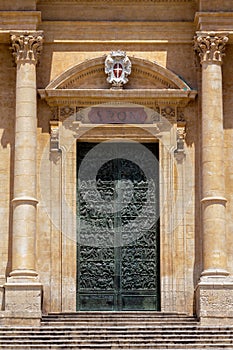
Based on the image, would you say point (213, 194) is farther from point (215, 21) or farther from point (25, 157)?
point (25, 157)

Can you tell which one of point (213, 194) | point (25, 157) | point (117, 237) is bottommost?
point (117, 237)

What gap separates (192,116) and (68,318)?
5.68 metres

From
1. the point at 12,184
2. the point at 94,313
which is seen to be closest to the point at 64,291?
the point at 94,313

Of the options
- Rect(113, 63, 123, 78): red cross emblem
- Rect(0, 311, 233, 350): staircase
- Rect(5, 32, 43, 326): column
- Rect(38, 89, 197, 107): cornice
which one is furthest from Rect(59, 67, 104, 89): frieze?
Rect(0, 311, 233, 350): staircase

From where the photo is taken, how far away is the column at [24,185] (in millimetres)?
28808

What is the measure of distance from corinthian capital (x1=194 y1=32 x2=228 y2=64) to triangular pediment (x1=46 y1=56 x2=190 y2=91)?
0.91 metres

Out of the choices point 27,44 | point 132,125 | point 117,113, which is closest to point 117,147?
point 132,125

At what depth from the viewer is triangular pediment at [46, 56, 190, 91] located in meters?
30.7

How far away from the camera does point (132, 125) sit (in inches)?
1214

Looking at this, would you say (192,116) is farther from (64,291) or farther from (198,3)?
(64,291)

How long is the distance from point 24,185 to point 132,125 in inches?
122

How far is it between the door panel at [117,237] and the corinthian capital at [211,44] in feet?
8.20

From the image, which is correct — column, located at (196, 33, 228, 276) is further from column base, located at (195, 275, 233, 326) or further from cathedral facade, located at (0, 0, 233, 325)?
column base, located at (195, 275, 233, 326)

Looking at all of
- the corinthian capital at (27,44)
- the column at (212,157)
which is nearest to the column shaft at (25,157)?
the corinthian capital at (27,44)
